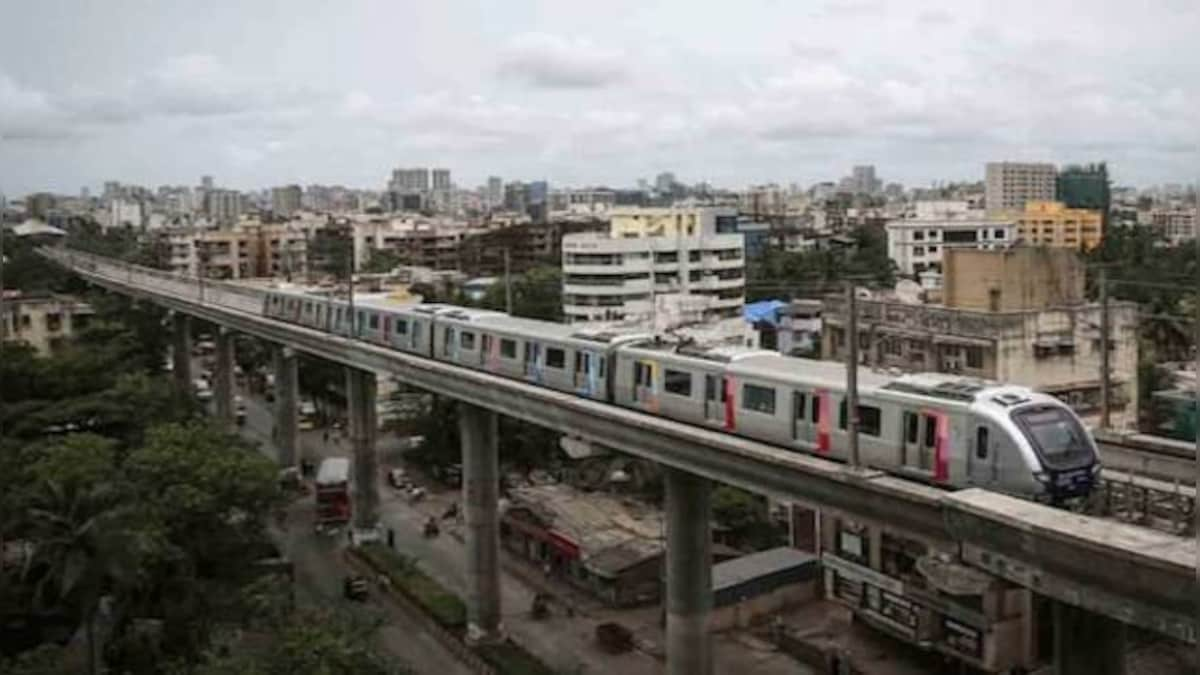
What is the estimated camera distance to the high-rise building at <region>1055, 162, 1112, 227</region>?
95.1 metres

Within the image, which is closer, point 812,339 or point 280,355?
point 280,355

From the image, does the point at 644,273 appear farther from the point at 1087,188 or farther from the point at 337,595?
the point at 1087,188

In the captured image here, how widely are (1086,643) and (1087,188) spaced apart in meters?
93.7

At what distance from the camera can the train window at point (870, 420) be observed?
43.1ft

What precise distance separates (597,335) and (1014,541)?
9858 mm

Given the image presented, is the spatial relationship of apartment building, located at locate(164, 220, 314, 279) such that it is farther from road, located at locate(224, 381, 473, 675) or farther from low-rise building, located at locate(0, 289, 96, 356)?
road, located at locate(224, 381, 473, 675)

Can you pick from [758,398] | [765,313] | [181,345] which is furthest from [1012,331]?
[181,345]

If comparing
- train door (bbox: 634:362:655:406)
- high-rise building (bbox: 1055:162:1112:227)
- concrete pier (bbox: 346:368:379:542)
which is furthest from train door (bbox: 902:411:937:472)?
high-rise building (bbox: 1055:162:1112:227)

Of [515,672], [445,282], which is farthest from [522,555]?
[445,282]

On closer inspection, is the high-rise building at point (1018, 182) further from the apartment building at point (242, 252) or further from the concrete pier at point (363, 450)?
the concrete pier at point (363, 450)

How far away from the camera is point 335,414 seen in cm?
4650

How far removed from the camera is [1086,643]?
37.7ft

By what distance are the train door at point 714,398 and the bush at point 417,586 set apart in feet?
29.4

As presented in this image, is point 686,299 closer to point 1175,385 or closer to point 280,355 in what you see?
point 280,355
